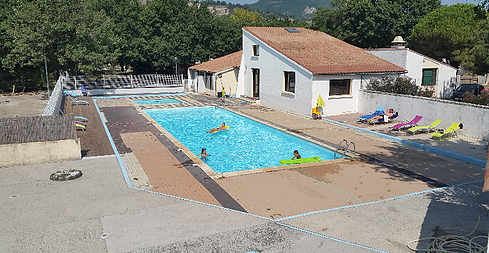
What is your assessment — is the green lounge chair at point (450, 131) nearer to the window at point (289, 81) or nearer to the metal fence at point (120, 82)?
the window at point (289, 81)

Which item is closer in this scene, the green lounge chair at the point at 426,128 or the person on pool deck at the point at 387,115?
the green lounge chair at the point at 426,128

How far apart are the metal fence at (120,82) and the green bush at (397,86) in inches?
857

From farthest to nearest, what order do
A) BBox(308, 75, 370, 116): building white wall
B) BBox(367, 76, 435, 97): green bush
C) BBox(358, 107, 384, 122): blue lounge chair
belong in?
BBox(308, 75, 370, 116): building white wall, BBox(367, 76, 435, 97): green bush, BBox(358, 107, 384, 122): blue lounge chair

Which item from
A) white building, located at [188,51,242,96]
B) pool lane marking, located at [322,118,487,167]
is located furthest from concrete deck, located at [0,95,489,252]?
white building, located at [188,51,242,96]

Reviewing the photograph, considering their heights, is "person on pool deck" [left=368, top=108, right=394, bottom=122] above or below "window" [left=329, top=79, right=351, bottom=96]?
below

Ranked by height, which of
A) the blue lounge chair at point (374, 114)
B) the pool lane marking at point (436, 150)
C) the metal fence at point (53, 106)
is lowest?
the pool lane marking at point (436, 150)

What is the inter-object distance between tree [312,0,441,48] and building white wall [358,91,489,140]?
24095 mm

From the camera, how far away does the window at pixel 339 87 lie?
2277cm

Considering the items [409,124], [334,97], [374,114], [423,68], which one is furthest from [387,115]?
[423,68]

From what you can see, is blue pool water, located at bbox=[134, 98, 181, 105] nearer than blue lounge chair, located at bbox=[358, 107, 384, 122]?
No

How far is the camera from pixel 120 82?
37.1 m

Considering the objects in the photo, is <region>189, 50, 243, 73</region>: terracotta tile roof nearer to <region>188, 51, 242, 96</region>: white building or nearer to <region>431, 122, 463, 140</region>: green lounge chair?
<region>188, 51, 242, 96</region>: white building

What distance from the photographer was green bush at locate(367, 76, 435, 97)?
21734 millimetres

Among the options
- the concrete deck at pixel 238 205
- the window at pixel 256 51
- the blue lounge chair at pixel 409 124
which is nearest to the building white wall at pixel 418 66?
the window at pixel 256 51
